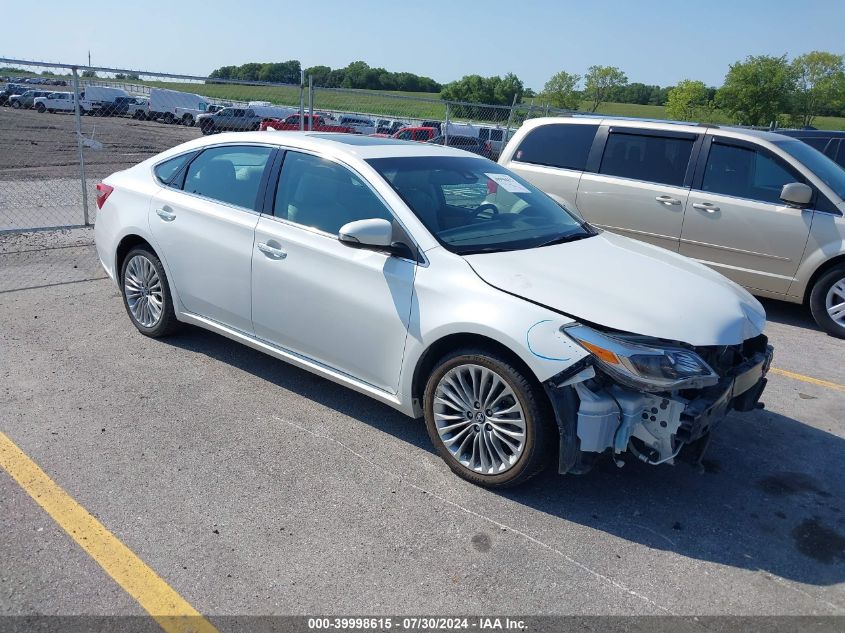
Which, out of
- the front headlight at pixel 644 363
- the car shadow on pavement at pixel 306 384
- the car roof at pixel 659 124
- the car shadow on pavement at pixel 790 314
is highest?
the car roof at pixel 659 124

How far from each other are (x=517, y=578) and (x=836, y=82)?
53929 millimetres

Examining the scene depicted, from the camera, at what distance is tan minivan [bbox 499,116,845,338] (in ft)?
21.8

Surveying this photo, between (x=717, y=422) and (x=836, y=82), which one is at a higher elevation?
(x=836, y=82)

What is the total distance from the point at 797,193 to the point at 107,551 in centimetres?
634

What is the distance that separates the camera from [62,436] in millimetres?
3947

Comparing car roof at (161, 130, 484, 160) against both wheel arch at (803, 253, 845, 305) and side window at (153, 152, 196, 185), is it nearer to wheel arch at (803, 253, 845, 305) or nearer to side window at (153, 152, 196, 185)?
side window at (153, 152, 196, 185)

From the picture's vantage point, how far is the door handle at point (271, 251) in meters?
4.26

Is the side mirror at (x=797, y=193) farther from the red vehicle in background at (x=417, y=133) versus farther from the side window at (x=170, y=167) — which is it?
the red vehicle in background at (x=417, y=133)

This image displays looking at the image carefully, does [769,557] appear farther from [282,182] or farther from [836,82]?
[836,82]

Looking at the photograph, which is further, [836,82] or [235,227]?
[836,82]

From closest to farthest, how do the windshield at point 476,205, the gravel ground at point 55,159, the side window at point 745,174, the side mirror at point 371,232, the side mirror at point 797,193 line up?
the side mirror at point 371,232 < the windshield at point 476,205 < the side mirror at point 797,193 < the side window at point 745,174 < the gravel ground at point 55,159

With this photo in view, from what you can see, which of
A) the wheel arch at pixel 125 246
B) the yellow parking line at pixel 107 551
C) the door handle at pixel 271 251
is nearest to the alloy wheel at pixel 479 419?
the door handle at pixel 271 251

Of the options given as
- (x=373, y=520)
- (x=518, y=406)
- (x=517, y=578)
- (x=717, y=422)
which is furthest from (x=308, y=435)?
(x=717, y=422)

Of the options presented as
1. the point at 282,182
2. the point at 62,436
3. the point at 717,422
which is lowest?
the point at 62,436
